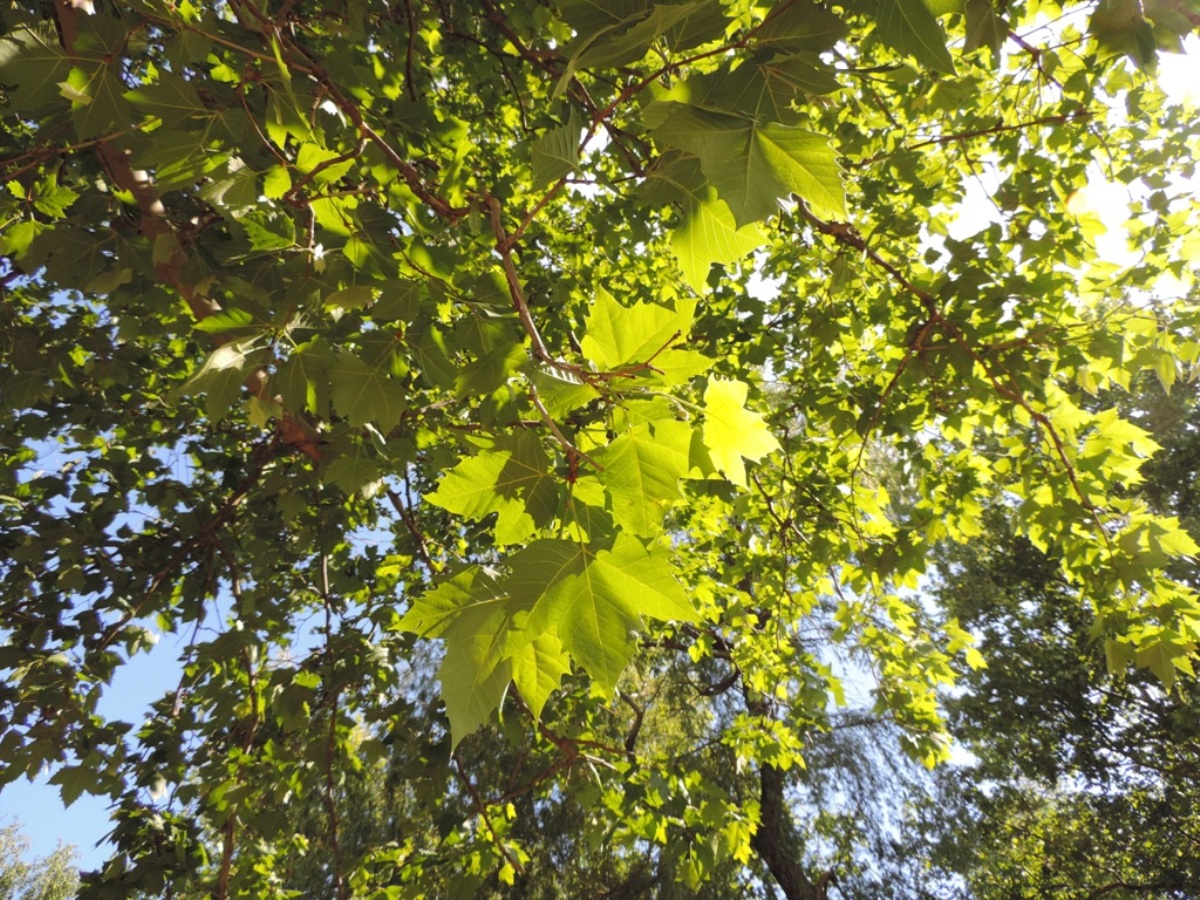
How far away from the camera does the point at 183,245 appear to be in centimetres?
162

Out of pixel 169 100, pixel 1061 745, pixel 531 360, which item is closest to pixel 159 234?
pixel 169 100

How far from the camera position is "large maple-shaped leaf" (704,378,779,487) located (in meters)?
0.76

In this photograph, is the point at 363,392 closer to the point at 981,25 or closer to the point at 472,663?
the point at 472,663

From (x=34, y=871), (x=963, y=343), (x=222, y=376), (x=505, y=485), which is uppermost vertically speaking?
(x=963, y=343)

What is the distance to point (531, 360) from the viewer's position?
887 mm

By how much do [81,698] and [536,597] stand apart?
10.5ft

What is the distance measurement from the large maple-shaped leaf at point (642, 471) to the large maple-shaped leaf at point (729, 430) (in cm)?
4

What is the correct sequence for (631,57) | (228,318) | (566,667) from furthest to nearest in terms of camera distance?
1. (228,318)
2. (566,667)
3. (631,57)

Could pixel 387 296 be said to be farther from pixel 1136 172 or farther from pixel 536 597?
pixel 1136 172

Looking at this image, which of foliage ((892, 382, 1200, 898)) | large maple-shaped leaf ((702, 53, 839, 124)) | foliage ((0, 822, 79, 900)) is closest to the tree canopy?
large maple-shaped leaf ((702, 53, 839, 124))

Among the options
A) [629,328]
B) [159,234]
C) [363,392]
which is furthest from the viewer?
[159,234]

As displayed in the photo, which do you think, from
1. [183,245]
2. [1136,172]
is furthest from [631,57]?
[1136,172]

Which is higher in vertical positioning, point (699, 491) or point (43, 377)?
point (43, 377)

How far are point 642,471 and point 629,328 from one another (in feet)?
0.59
